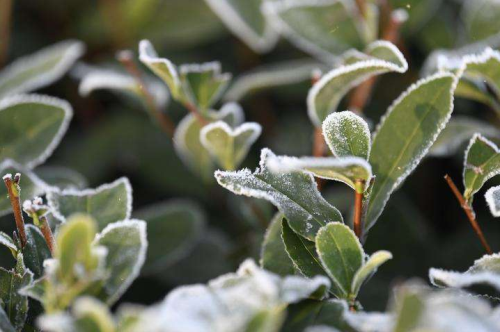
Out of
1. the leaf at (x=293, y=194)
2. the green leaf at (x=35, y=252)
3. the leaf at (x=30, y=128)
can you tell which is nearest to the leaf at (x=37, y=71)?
the leaf at (x=30, y=128)

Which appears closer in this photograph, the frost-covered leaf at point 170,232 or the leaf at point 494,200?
the leaf at point 494,200

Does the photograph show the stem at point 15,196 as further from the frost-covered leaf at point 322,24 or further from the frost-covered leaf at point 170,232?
the frost-covered leaf at point 322,24

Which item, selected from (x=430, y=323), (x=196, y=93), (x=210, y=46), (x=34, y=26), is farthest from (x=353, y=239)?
(x=34, y=26)

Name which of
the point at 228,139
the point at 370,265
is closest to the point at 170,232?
the point at 228,139

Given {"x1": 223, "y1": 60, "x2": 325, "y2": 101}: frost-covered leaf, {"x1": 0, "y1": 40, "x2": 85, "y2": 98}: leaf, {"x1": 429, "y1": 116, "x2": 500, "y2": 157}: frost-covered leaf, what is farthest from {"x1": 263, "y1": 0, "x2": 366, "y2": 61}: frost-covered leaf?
{"x1": 0, "y1": 40, "x2": 85, "y2": 98}: leaf

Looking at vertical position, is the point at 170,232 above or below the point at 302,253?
Result: below

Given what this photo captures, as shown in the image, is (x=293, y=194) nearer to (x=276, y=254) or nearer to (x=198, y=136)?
(x=276, y=254)

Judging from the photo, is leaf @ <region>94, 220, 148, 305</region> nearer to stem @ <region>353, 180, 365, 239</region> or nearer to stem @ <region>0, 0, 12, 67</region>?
stem @ <region>353, 180, 365, 239</region>
